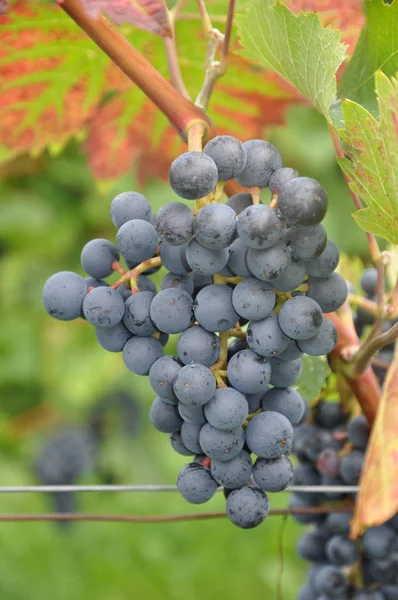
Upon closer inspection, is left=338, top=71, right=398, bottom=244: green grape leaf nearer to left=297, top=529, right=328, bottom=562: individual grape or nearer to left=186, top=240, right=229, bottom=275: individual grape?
left=186, top=240, right=229, bottom=275: individual grape

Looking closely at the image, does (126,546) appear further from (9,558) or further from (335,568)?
(335,568)

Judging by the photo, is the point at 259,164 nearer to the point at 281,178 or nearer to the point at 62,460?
the point at 281,178

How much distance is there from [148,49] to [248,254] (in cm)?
42

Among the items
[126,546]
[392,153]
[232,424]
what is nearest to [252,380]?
[232,424]

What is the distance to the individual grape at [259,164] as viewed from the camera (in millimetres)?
415

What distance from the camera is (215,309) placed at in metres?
0.41

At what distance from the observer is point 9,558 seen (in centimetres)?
188

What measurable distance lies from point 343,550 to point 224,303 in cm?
31

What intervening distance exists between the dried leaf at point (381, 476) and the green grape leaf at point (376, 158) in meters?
0.12

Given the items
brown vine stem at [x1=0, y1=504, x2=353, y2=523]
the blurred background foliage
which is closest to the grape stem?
brown vine stem at [x1=0, y1=504, x2=353, y2=523]

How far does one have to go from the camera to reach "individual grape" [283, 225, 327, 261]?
395mm

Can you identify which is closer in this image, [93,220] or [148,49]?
[148,49]

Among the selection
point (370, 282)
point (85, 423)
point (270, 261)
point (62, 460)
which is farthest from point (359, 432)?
point (85, 423)

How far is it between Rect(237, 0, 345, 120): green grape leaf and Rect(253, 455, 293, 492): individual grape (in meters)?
0.22
